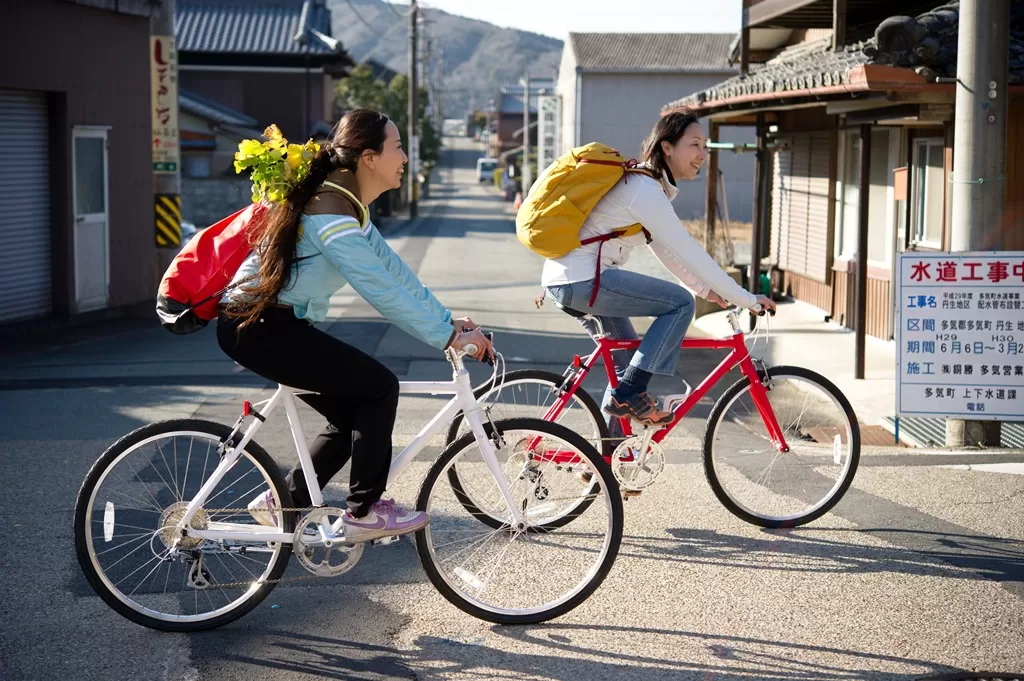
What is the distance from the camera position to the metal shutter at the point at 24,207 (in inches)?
592

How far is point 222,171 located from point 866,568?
4087 centimetres

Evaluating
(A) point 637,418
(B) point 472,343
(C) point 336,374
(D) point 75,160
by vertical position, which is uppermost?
(D) point 75,160

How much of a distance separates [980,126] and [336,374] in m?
5.10

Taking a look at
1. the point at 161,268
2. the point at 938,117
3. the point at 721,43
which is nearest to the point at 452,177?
the point at 721,43

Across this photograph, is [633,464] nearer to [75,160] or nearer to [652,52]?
[75,160]

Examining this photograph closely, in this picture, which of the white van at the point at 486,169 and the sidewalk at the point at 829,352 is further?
the white van at the point at 486,169

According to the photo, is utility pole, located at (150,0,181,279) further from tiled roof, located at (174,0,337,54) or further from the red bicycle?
tiled roof, located at (174,0,337,54)

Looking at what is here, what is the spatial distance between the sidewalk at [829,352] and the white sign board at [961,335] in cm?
108

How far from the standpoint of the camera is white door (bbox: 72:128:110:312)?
53.7ft

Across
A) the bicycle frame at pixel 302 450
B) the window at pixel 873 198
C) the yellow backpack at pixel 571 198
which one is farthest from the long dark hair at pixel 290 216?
the window at pixel 873 198

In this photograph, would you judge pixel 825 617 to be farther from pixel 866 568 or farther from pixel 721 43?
pixel 721 43

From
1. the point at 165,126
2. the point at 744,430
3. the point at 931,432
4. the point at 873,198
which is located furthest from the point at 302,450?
the point at 165,126

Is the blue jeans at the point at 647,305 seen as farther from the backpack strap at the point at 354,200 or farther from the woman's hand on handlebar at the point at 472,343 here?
the backpack strap at the point at 354,200

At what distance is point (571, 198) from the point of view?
18.3ft
